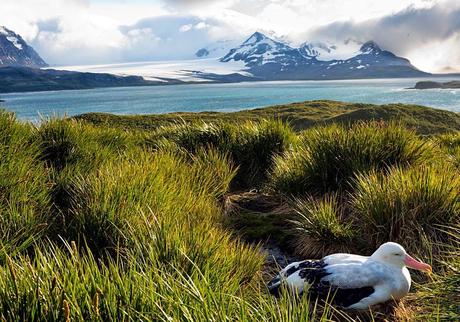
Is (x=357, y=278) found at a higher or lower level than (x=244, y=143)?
lower

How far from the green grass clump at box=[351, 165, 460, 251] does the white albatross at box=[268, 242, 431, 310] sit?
1192 millimetres

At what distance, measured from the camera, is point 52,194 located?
729 cm

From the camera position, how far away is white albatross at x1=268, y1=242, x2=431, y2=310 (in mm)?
4840

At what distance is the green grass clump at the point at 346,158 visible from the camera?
342 inches

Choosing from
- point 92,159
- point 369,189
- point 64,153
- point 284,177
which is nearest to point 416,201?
point 369,189

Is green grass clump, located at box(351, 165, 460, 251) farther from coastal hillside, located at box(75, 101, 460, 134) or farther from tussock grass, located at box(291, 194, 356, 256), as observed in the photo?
coastal hillside, located at box(75, 101, 460, 134)

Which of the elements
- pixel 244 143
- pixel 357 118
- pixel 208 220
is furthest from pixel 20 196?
pixel 357 118

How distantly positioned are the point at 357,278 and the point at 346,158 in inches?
161

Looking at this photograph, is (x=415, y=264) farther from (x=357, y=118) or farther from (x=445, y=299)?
(x=357, y=118)

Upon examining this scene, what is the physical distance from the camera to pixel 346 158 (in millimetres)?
8711

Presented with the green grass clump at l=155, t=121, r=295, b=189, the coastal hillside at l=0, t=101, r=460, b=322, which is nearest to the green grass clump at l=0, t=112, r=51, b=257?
the coastal hillside at l=0, t=101, r=460, b=322

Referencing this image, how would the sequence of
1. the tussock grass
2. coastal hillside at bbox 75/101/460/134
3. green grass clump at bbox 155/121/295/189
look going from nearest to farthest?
the tussock grass
green grass clump at bbox 155/121/295/189
coastal hillside at bbox 75/101/460/134

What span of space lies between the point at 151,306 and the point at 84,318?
1.34ft

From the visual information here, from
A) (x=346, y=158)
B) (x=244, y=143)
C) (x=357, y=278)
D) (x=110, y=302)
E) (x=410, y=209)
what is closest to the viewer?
(x=110, y=302)
